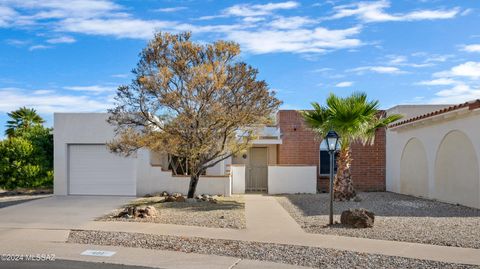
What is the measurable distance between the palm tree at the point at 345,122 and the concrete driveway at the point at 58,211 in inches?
290

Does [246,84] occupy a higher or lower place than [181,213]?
higher

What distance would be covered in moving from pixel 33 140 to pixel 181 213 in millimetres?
12874

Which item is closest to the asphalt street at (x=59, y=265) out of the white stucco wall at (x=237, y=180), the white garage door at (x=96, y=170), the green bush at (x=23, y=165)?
the white garage door at (x=96, y=170)

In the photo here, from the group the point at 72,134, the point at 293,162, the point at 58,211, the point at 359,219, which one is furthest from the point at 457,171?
the point at 72,134

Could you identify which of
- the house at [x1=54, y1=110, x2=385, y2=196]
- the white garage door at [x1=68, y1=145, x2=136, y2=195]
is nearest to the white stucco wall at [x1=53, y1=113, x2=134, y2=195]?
the house at [x1=54, y1=110, x2=385, y2=196]

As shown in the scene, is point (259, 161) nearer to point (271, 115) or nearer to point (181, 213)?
point (271, 115)

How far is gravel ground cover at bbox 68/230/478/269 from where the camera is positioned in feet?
26.9

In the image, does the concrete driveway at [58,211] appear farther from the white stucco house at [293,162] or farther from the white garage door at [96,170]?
the white stucco house at [293,162]

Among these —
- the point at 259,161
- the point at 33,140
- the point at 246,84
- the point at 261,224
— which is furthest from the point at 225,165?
the point at 261,224

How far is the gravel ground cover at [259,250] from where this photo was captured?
8.21 meters

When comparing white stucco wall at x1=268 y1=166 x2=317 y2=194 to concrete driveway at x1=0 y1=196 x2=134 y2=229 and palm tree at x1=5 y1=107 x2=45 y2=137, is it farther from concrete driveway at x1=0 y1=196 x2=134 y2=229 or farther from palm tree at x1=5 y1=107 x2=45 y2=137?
palm tree at x1=5 y1=107 x2=45 y2=137

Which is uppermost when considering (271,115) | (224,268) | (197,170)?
(271,115)

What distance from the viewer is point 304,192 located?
74.7 ft

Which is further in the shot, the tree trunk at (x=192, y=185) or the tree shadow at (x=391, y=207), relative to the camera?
the tree trunk at (x=192, y=185)
